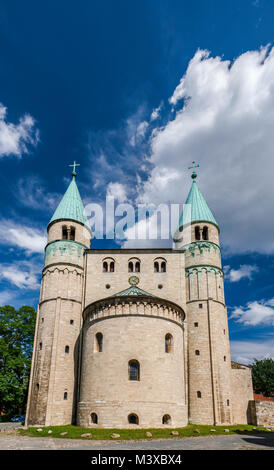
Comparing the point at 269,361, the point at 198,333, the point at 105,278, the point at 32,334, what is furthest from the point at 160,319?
the point at 269,361

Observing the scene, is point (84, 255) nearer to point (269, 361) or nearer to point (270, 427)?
point (270, 427)

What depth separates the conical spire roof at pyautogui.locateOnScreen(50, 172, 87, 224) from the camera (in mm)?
42281

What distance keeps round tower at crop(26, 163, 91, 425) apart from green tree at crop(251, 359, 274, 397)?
44.3 metres

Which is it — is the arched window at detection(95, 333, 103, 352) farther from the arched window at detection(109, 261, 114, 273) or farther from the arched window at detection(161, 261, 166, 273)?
the arched window at detection(161, 261, 166, 273)

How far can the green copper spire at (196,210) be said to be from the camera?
42.7 m

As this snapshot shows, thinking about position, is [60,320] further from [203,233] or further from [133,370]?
[203,233]

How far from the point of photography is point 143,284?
39531 mm

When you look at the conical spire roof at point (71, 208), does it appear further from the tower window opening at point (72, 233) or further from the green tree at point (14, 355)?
the green tree at point (14, 355)

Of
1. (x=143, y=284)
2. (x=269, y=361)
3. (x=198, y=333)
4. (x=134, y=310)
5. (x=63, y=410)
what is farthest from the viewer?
(x=269, y=361)

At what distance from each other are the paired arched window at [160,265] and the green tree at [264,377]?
39.3 meters

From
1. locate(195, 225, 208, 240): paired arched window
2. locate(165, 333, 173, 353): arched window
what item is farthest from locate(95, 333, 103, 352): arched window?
locate(195, 225, 208, 240): paired arched window

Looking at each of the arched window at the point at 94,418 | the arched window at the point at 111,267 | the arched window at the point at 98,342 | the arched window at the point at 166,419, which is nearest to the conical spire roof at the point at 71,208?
the arched window at the point at 111,267

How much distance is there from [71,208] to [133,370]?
21.9 metres

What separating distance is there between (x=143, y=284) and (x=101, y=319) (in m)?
9.61
